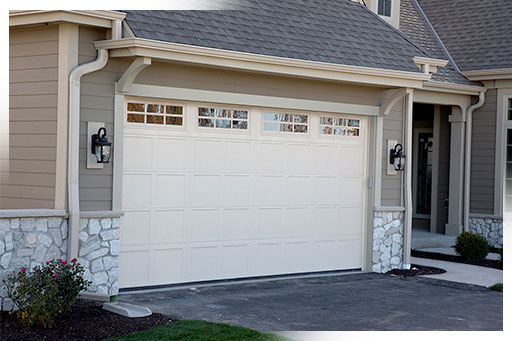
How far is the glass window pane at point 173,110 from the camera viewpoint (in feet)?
30.4

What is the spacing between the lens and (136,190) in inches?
354

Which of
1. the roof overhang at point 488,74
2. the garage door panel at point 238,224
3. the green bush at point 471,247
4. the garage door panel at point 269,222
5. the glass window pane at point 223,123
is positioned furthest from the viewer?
the roof overhang at point 488,74

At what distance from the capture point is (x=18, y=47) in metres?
8.61

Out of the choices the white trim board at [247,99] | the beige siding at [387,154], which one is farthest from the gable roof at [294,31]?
the beige siding at [387,154]

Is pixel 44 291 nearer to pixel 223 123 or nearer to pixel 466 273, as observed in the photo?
pixel 223 123

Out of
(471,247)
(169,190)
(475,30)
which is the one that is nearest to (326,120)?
(169,190)

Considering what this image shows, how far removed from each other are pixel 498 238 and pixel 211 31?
8007mm

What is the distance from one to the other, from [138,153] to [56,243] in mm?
1575

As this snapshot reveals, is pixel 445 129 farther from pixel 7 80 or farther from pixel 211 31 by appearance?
pixel 7 80

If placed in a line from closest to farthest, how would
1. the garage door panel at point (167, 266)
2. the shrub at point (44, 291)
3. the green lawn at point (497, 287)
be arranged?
the shrub at point (44, 291) → the garage door panel at point (167, 266) → the green lawn at point (497, 287)

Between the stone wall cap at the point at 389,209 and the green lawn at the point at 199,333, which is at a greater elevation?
the stone wall cap at the point at 389,209

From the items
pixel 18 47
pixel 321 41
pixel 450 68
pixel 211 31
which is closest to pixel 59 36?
pixel 18 47

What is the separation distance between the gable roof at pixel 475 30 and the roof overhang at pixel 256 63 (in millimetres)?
4258

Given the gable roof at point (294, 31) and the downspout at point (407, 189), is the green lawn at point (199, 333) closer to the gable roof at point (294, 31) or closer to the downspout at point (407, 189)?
the gable roof at point (294, 31)
